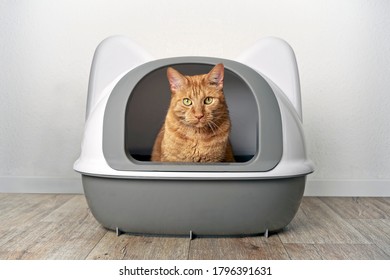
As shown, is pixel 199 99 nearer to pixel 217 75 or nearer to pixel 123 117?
pixel 217 75

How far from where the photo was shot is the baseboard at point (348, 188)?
2.47 m

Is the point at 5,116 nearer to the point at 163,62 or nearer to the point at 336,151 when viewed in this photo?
the point at 163,62

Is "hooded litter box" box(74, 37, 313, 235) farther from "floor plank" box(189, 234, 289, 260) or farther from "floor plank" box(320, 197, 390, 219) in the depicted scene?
"floor plank" box(320, 197, 390, 219)

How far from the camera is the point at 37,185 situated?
2484 mm

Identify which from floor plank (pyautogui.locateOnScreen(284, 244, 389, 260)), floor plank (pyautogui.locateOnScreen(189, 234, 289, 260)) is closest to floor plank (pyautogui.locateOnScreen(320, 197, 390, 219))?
floor plank (pyautogui.locateOnScreen(284, 244, 389, 260))

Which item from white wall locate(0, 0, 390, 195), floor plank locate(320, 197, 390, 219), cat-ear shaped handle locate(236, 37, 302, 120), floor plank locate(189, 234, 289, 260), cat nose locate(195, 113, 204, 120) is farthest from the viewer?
white wall locate(0, 0, 390, 195)

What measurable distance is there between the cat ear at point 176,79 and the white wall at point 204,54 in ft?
2.56

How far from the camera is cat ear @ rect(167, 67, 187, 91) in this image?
1677mm

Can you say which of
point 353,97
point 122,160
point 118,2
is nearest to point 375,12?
point 353,97

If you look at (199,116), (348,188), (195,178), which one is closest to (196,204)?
(195,178)

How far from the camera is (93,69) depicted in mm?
1902

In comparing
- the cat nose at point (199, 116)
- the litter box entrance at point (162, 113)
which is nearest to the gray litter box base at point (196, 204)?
the cat nose at point (199, 116)

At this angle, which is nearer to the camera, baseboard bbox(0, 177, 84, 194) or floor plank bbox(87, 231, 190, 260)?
floor plank bbox(87, 231, 190, 260)

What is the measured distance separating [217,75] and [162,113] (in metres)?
0.52
